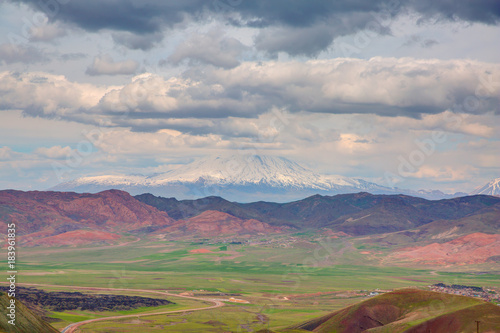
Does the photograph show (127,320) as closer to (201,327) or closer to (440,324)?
(201,327)

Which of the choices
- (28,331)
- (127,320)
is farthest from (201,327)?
(28,331)

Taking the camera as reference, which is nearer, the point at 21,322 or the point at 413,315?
the point at 21,322

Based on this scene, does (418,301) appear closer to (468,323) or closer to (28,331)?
(468,323)

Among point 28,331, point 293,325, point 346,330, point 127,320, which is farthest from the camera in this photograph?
point 127,320

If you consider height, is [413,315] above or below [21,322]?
below

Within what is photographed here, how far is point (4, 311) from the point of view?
427 ft

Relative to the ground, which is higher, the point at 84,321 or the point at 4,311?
the point at 4,311

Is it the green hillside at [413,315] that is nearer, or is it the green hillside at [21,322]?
the green hillside at [21,322]

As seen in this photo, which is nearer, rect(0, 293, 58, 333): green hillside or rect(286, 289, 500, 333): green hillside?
rect(0, 293, 58, 333): green hillside

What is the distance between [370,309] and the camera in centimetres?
15888

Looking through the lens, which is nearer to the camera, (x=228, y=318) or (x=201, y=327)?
(x=201, y=327)

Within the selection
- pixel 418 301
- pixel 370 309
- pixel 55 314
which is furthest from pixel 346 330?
pixel 55 314

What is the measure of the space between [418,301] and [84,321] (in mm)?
103996

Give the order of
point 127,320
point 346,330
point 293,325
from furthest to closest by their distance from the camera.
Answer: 1. point 127,320
2. point 293,325
3. point 346,330
